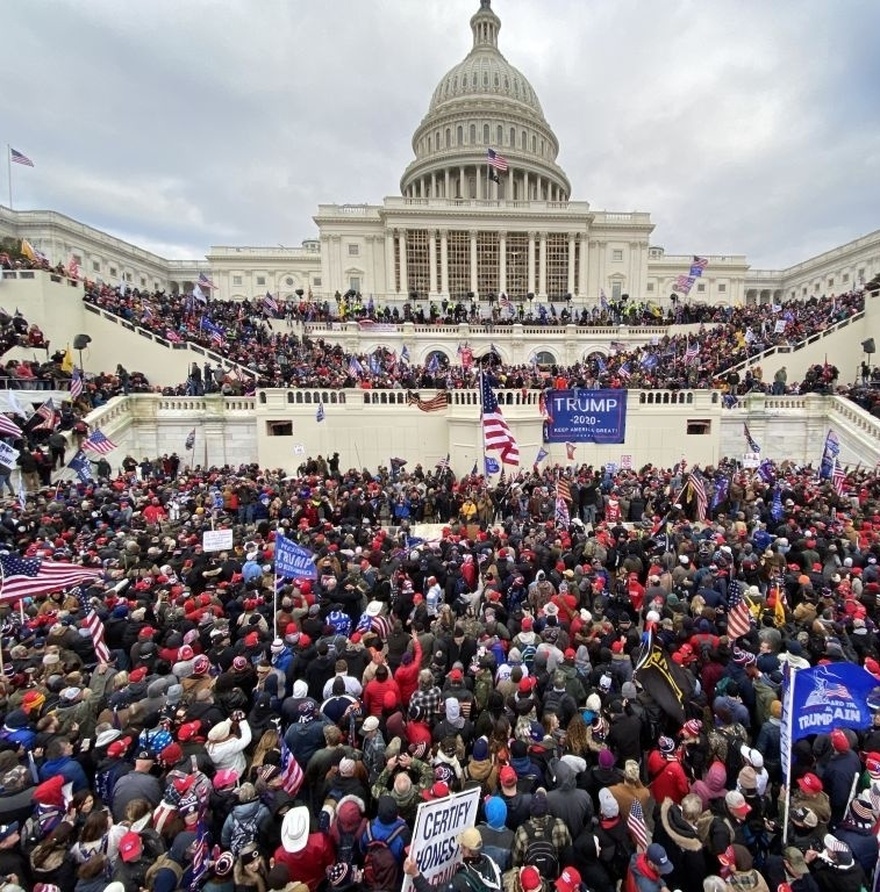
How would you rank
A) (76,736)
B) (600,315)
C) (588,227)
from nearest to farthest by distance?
(76,736) < (600,315) < (588,227)

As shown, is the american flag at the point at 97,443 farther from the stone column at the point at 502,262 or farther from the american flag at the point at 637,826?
the stone column at the point at 502,262

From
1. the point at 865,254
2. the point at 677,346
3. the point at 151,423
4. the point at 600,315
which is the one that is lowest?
the point at 151,423

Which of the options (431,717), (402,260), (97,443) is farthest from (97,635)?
(402,260)

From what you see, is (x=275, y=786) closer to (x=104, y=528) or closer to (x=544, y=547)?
(x=544, y=547)

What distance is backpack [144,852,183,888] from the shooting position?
3476 millimetres

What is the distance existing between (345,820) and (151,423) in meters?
20.5

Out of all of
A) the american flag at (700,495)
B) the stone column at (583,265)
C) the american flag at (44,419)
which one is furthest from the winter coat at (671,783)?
the stone column at (583,265)

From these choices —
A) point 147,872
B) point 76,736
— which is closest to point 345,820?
point 147,872

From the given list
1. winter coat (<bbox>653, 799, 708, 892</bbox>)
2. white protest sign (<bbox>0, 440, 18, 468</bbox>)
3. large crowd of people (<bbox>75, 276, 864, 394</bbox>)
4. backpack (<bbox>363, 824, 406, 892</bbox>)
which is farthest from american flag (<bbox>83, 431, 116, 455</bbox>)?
winter coat (<bbox>653, 799, 708, 892</bbox>)

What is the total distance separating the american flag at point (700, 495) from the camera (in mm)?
13586

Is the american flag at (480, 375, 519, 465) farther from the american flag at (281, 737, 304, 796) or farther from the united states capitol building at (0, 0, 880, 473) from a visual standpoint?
the american flag at (281, 737, 304, 796)

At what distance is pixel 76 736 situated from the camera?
4.97 metres

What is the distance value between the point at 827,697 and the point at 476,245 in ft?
180

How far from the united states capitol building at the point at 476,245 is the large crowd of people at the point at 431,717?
43.7 m
